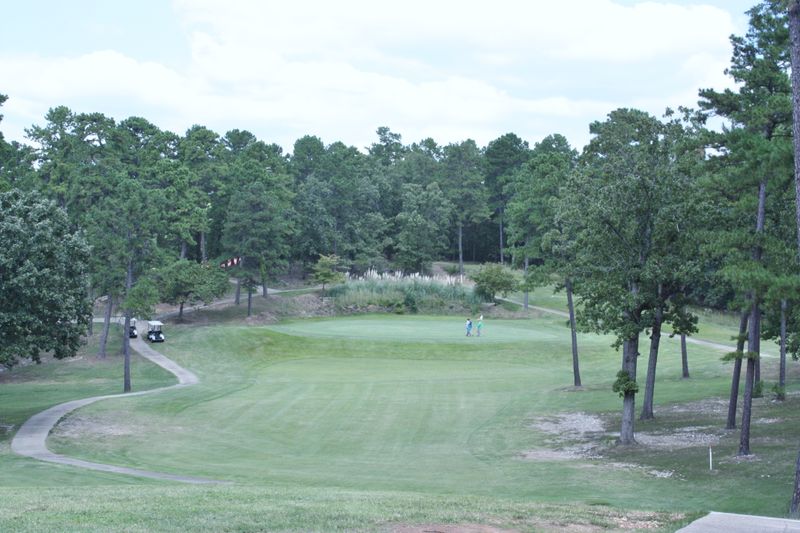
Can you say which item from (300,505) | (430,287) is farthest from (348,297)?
(300,505)

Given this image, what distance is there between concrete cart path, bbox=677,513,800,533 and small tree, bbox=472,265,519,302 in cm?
6787

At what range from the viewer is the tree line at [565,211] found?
24.3 metres

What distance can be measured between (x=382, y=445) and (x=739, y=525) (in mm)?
17271

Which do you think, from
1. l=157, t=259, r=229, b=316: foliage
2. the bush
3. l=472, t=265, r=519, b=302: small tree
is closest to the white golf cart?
l=157, t=259, r=229, b=316: foliage

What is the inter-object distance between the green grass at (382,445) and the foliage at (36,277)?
3883mm

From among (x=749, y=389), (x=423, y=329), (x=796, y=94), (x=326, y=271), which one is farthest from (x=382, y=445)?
(x=326, y=271)

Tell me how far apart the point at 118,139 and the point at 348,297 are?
28857mm

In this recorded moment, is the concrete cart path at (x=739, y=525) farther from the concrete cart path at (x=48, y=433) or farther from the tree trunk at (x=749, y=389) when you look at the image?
the concrete cart path at (x=48, y=433)

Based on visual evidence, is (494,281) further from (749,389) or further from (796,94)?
(796,94)

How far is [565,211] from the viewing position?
31578mm

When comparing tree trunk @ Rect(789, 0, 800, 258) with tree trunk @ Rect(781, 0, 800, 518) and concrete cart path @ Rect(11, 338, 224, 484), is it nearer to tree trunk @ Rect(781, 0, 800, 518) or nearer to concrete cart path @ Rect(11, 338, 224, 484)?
tree trunk @ Rect(781, 0, 800, 518)

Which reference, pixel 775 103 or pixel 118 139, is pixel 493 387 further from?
pixel 118 139

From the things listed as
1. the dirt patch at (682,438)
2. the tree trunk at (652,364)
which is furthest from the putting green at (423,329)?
the dirt patch at (682,438)

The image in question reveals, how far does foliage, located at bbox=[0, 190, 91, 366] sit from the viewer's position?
108ft
